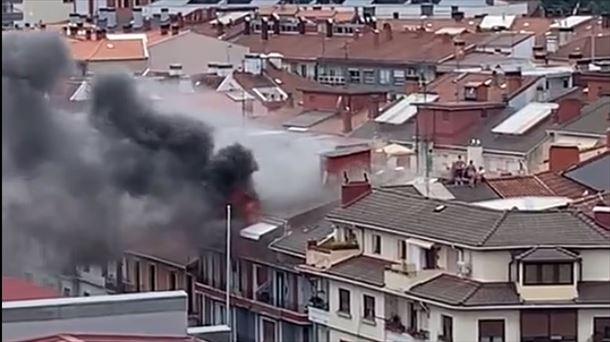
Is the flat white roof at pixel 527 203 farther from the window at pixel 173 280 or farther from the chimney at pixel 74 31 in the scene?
the chimney at pixel 74 31

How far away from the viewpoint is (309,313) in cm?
1844

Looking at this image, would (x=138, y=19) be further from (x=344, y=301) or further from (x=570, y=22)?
(x=344, y=301)

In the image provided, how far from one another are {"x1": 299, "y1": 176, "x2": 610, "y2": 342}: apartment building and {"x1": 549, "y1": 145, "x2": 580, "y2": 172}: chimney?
419cm

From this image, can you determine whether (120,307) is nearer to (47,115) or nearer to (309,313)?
(47,115)

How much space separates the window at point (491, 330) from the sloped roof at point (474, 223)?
1.90 feet

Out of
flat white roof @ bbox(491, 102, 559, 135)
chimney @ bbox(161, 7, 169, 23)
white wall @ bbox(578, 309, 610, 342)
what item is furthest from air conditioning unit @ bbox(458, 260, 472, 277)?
chimney @ bbox(161, 7, 169, 23)

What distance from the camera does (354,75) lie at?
42.9 metres

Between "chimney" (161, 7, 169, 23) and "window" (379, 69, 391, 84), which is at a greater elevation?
"window" (379, 69, 391, 84)

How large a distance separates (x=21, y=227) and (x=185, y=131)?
5676 millimetres

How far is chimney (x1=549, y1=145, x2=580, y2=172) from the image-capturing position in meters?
22.5

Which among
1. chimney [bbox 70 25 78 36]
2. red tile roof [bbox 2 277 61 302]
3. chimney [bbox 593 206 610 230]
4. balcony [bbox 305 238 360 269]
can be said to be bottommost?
chimney [bbox 70 25 78 36]

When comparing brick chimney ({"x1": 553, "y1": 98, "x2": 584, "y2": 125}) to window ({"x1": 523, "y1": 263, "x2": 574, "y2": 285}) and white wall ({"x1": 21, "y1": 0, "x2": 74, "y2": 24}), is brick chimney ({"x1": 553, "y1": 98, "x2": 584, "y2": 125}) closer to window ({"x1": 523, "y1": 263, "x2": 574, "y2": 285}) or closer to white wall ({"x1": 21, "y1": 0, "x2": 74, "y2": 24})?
window ({"x1": 523, "y1": 263, "x2": 574, "y2": 285})

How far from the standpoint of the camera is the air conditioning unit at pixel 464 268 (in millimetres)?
16750

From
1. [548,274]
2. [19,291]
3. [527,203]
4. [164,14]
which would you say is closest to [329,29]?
[164,14]
